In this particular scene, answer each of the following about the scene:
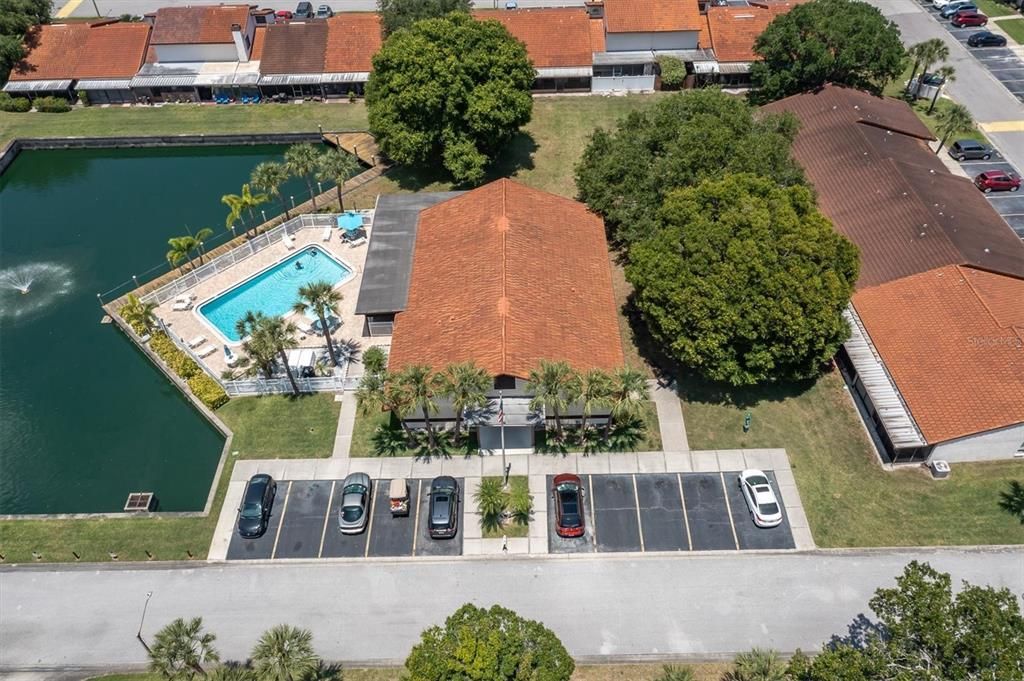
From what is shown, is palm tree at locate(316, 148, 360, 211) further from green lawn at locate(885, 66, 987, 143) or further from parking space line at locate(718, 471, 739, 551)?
green lawn at locate(885, 66, 987, 143)

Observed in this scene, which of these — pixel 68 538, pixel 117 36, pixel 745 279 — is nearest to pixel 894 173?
pixel 745 279

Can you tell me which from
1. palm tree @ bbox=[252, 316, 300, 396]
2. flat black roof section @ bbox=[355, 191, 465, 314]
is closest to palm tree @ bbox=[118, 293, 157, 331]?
palm tree @ bbox=[252, 316, 300, 396]

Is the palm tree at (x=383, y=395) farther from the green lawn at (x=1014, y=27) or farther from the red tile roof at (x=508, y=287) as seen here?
the green lawn at (x=1014, y=27)

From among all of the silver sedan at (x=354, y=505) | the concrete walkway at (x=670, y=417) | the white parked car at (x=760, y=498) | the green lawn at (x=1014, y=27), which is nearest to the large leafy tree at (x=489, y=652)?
A: the silver sedan at (x=354, y=505)

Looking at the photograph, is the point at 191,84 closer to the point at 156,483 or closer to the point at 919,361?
the point at 156,483

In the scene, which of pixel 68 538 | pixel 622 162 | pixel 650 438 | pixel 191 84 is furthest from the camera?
pixel 191 84
